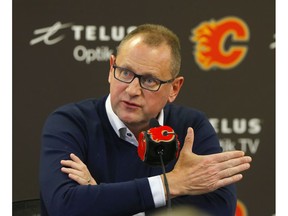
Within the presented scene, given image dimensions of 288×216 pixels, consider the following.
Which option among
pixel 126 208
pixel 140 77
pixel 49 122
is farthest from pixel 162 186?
pixel 49 122

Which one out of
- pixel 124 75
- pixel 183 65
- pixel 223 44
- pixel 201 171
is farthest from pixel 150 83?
pixel 223 44

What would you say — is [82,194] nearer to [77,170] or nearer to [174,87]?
[77,170]

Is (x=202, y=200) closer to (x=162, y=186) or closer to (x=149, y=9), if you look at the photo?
(x=162, y=186)

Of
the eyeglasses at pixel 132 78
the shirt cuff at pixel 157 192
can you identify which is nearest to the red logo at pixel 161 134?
the shirt cuff at pixel 157 192

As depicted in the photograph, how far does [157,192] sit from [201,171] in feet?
0.66

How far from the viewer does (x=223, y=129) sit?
345cm

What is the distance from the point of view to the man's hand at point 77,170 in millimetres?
1925

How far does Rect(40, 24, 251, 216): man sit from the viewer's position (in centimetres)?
187

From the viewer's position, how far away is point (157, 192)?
6.15 ft

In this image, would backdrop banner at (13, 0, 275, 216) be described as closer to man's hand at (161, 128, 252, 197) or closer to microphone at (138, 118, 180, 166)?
man's hand at (161, 128, 252, 197)

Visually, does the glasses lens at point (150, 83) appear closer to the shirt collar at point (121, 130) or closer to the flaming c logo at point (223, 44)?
the shirt collar at point (121, 130)

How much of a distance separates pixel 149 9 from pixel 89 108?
1407 millimetres

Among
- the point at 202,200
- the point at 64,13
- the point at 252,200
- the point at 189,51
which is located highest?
the point at 64,13

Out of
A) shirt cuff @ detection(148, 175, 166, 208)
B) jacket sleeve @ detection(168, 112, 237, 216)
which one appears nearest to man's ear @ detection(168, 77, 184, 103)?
jacket sleeve @ detection(168, 112, 237, 216)
